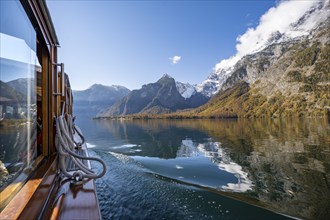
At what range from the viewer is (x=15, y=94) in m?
2.23

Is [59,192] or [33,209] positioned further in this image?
[59,192]

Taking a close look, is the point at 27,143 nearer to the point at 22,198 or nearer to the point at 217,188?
the point at 22,198

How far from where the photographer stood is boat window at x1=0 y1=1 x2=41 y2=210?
1.90m

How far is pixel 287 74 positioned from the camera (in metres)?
122

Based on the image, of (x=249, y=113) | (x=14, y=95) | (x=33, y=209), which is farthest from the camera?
(x=249, y=113)

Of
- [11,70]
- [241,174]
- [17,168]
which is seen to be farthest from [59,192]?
[241,174]

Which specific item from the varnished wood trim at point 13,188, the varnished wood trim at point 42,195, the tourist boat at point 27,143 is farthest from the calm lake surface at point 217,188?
the varnished wood trim at point 13,188

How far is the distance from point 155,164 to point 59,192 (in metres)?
6.96

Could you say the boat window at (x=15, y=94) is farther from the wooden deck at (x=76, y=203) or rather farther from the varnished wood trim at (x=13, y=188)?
the wooden deck at (x=76, y=203)

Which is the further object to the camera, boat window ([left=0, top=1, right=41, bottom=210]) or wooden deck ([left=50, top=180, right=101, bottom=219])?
wooden deck ([left=50, top=180, right=101, bottom=219])

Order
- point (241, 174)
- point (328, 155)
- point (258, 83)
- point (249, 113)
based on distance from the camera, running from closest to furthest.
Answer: point (241, 174) → point (328, 155) → point (249, 113) → point (258, 83)

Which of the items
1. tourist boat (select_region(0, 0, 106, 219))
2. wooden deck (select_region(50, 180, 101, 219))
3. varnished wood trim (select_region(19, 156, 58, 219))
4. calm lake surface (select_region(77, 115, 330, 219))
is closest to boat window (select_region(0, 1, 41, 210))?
tourist boat (select_region(0, 0, 106, 219))

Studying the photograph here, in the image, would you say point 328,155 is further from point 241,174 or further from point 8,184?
point 8,184

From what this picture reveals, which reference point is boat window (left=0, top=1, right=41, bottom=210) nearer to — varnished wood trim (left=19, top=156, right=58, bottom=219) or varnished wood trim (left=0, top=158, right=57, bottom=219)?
varnished wood trim (left=0, top=158, right=57, bottom=219)
